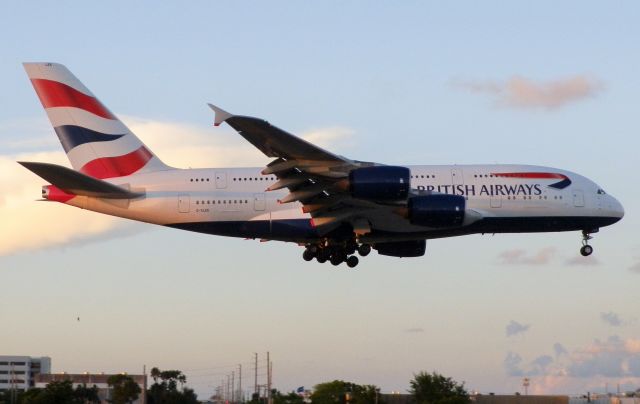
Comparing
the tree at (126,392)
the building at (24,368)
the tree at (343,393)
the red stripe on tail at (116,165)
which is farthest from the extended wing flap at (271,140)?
the building at (24,368)

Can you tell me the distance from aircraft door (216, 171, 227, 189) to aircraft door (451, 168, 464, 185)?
1116 cm

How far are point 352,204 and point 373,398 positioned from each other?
74.3ft

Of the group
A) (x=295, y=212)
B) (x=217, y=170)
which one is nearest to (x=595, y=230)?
(x=295, y=212)

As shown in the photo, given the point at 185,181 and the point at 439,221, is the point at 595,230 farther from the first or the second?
the point at 185,181

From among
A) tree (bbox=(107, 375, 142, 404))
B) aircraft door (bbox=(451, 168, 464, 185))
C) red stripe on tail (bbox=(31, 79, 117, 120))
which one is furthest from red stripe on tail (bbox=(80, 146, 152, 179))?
tree (bbox=(107, 375, 142, 404))

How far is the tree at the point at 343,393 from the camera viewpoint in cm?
7194

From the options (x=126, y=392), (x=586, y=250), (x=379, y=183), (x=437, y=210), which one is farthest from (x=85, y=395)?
(x=379, y=183)

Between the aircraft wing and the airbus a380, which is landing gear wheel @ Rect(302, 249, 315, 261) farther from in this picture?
the aircraft wing

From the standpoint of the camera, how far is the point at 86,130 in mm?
57250

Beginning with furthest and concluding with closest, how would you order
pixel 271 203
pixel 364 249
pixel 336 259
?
pixel 336 259 < pixel 364 249 < pixel 271 203

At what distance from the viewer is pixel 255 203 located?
54.1 metres

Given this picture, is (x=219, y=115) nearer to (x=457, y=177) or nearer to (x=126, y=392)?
(x=457, y=177)

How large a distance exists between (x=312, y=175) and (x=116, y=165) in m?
11.2

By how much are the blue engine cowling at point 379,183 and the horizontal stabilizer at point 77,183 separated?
11702mm
